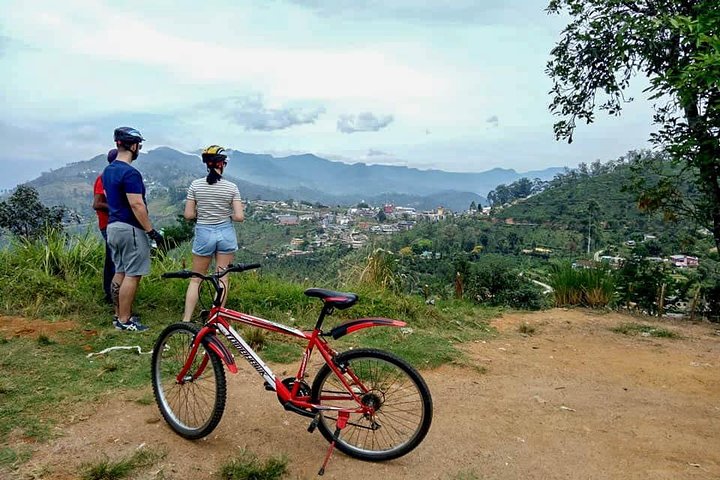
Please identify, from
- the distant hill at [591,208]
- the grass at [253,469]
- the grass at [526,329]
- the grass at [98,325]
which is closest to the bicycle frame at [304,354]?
the grass at [253,469]

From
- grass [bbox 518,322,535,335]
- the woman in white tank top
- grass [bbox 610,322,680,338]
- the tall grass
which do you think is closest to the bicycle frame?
the woman in white tank top

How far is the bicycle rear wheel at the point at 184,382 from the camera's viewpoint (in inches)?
122

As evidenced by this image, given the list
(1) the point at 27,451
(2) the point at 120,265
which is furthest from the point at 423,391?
(2) the point at 120,265

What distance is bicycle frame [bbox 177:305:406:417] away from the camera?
2.79 metres

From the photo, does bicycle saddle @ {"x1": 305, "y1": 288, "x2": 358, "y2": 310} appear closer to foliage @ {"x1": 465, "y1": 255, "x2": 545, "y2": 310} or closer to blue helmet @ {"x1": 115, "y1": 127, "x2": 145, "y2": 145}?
blue helmet @ {"x1": 115, "y1": 127, "x2": 145, "y2": 145}

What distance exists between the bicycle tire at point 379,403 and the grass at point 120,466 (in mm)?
1030

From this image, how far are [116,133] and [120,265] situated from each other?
53.0 inches

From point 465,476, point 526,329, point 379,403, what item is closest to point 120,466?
point 379,403

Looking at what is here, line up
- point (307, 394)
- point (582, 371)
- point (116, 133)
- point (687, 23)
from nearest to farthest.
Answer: point (307, 394) < point (687, 23) < point (116, 133) < point (582, 371)

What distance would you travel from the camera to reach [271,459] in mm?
2787

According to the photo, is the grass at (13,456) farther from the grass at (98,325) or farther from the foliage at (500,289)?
the foliage at (500,289)

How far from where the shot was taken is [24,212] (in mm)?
9102

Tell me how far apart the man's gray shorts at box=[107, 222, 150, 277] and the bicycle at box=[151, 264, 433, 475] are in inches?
72.4

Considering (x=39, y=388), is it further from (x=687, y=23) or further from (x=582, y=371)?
(x=687, y=23)
